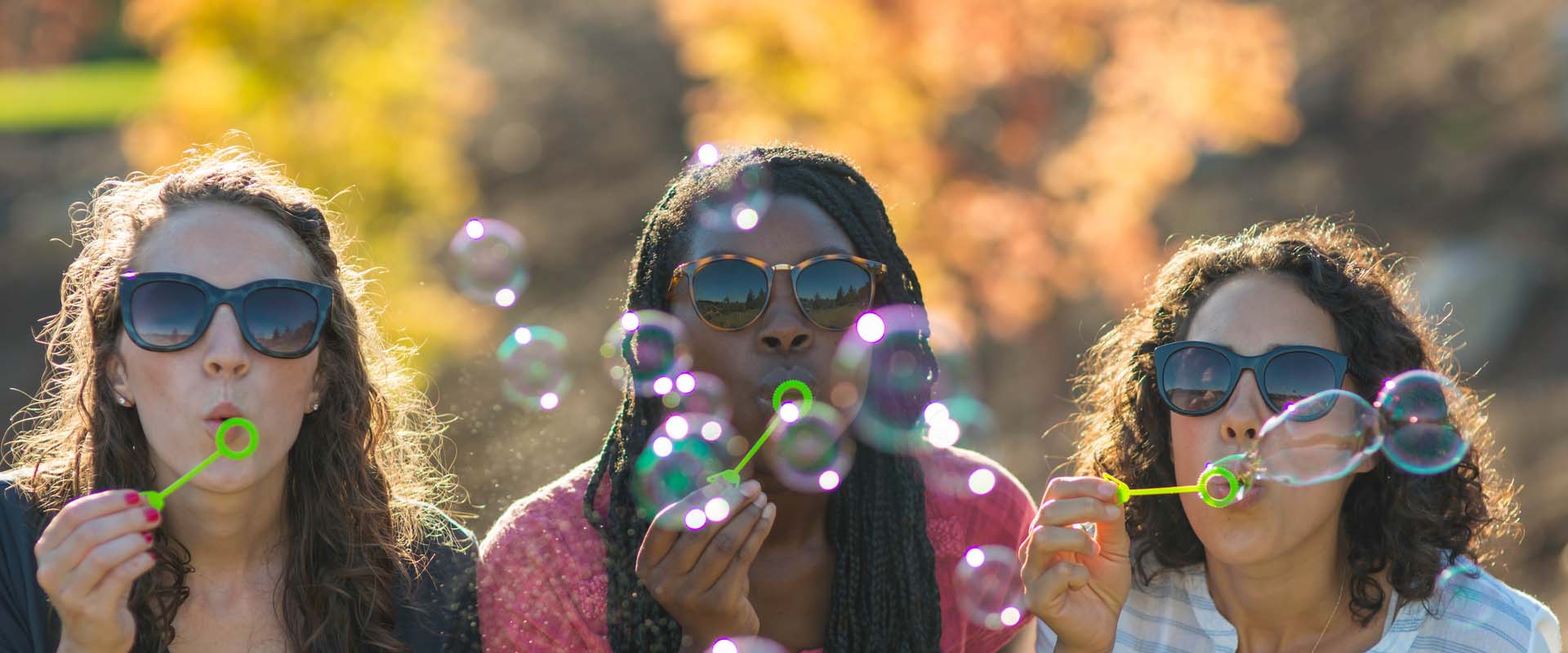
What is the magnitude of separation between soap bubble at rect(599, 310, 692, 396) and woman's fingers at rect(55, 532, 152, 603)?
2.91 ft

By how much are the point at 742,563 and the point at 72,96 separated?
1989cm

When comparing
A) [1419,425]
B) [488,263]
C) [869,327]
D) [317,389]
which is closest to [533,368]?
[488,263]

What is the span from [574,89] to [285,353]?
12185mm

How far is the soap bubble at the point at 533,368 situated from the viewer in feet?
10.7

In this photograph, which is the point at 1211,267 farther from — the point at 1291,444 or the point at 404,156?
the point at 404,156

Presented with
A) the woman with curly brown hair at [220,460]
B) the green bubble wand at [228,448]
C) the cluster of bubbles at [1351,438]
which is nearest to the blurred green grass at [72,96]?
the woman with curly brown hair at [220,460]

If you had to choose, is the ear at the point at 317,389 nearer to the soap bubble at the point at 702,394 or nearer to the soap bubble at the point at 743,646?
the soap bubble at the point at 702,394

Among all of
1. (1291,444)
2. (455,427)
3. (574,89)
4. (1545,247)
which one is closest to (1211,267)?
(1291,444)

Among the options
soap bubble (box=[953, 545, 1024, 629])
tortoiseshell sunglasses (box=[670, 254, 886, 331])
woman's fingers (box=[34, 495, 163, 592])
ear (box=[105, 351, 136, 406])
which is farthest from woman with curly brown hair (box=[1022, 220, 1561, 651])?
ear (box=[105, 351, 136, 406])

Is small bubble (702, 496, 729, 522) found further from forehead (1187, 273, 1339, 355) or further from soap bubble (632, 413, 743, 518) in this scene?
forehead (1187, 273, 1339, 355)

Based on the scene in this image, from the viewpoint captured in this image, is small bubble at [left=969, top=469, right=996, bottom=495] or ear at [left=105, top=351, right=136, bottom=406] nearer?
ear at [left=105, top=351, right=136, bottom=406]

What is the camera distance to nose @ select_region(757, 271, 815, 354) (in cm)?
255

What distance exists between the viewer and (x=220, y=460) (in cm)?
247

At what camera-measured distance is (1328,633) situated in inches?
110
